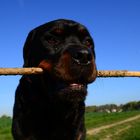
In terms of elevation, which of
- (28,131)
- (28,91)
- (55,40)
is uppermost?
(55,40)

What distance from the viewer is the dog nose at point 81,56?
13.7 ft

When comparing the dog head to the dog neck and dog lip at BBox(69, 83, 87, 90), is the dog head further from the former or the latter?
the dog neck

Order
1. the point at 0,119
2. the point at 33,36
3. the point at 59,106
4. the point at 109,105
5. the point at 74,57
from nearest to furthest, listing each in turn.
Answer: the point at 74,57 < the point at 59,106 < the point at 33,36 < the point at 0,119 < the point at 109,105

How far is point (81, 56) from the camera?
4203mm

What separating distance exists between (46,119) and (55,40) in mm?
875

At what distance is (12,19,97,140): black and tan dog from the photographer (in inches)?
167

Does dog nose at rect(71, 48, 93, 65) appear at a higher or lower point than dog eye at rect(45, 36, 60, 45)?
lower

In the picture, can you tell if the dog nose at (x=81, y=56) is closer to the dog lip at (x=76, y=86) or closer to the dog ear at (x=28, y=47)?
the dog lip at (x=76, y=86)

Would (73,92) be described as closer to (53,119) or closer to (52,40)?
(53,119)

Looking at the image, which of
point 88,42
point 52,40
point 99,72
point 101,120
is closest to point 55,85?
point 99,72

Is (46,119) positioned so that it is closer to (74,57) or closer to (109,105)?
(74,57)

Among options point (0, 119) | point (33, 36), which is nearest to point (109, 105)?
point (0, 119)

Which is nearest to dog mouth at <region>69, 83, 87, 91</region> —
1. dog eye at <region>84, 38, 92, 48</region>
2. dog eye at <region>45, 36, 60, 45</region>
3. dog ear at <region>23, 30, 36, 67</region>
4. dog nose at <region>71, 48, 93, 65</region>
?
dog nose at <region>71, 48, 93, 65</region>

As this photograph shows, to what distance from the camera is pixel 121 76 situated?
4.78 meters
